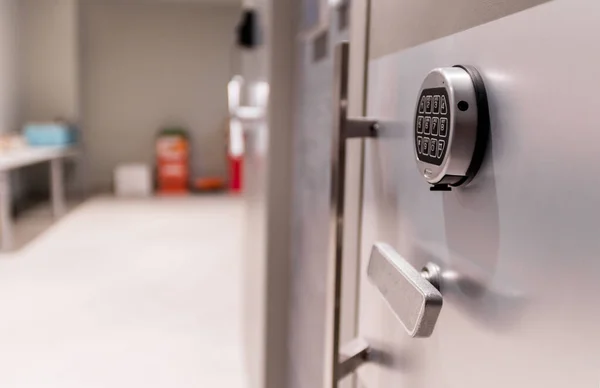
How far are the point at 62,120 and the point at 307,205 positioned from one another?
6714 mm

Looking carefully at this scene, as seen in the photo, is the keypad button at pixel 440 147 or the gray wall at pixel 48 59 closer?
the keypad button at pixel 440 147

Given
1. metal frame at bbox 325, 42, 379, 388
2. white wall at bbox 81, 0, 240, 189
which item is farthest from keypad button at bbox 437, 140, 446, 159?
white wall at bbox 81, 0, 240, 189

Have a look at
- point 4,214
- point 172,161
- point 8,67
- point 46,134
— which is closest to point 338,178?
point 4,214

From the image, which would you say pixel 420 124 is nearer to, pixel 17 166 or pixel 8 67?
A: pixel 17 166

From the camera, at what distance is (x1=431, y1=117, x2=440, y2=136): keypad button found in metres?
0.44

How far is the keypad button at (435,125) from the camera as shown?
441 millimetres

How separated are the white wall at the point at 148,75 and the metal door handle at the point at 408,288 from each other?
7691 mm

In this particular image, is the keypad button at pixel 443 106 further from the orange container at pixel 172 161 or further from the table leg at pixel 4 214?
the orange container at pixel 172 161

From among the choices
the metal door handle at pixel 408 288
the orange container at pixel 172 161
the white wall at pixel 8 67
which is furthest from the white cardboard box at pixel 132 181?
the metal door handle at pixel 408 288

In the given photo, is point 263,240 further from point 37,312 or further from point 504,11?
point 37,312

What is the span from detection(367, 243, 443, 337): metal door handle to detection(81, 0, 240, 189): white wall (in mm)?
7691

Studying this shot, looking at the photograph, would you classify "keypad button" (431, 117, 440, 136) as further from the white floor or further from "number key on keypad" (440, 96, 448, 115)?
the white floor

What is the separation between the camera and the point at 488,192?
0.40 metres

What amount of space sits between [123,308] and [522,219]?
3221 millimetres
